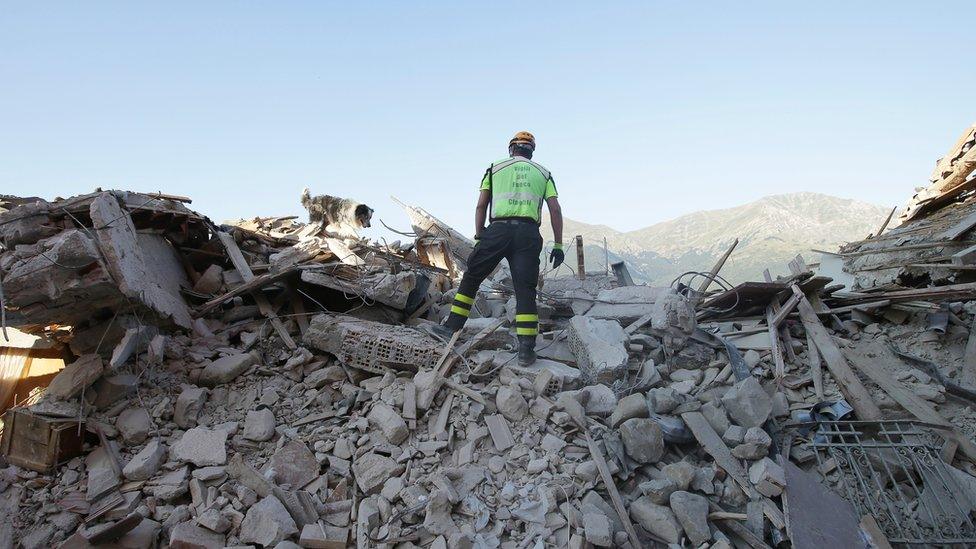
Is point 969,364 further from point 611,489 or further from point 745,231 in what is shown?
point 745,231

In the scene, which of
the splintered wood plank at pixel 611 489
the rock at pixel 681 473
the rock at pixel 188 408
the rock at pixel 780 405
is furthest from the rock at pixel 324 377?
the rock at pixel 780 405

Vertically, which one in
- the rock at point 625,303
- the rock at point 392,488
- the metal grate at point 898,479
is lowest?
the metal grate at point 898,479

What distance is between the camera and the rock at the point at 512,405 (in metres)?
3.88

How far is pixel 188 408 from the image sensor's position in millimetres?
4098

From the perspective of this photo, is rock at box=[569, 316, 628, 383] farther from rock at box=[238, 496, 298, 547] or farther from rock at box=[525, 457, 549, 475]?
rock at box=[238, 496, 298, 547]

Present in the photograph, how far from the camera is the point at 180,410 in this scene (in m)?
4.07

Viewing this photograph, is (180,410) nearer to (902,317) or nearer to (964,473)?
(964,473)

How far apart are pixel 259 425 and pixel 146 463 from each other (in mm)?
759

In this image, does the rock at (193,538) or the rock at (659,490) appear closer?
the rock at (193,538)

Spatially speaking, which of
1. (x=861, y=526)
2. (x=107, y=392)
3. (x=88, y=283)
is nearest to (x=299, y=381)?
(x=107, y=392)

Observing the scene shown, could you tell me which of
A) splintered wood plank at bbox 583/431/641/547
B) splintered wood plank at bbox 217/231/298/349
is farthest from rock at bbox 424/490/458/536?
splintered wood plank at bbox 217/231/298/349

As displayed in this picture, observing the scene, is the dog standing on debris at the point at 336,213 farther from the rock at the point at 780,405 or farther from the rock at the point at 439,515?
the rock at the point at 780,405

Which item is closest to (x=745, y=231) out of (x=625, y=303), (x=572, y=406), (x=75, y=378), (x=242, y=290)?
(x=625, y=303)

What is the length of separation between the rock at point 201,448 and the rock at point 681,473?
3186mm
